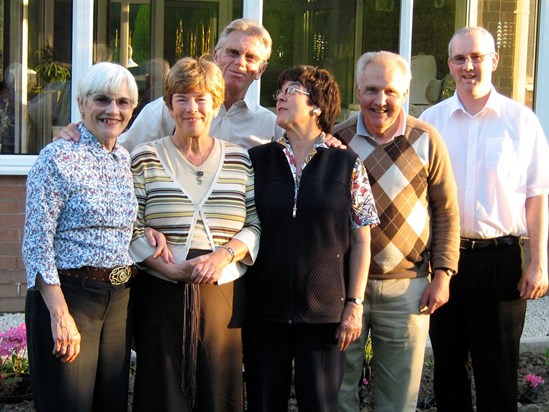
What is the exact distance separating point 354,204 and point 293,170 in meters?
0.30

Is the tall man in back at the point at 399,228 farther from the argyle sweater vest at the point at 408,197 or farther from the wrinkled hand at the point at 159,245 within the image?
the wrinkled hand at the point at 159,245

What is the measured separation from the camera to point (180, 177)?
3.81 metres

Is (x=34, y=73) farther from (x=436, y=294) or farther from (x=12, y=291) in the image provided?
(x=436, y=294)

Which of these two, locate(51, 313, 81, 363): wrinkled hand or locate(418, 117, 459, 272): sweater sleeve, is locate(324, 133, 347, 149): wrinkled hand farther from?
locate(51, 313, 81, 363): wrinkled hand

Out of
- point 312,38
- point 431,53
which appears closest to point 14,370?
point 312,38

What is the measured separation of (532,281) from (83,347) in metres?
2.25

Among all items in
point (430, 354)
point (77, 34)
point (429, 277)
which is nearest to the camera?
point (429, 277)

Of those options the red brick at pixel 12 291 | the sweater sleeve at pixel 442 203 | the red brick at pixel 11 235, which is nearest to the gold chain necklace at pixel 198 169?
the sweater sleeve at pixel 442 203

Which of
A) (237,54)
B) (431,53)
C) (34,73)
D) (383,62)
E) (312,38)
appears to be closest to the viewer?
(383,62)

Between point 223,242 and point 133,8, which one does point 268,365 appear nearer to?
point 223,242

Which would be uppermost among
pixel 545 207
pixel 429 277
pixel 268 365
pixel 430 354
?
pixel 545 207

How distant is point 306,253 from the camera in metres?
3.86

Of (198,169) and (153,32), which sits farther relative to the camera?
(153,32)

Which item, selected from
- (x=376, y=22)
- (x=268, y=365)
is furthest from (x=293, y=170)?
(x=376, y=22)
